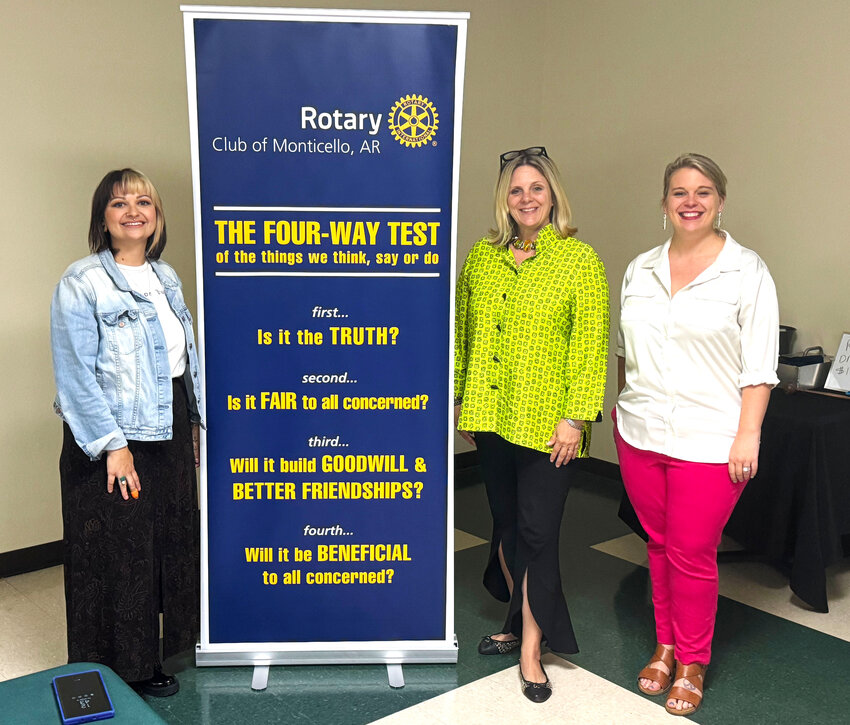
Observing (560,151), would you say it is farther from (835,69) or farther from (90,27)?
(90,27)

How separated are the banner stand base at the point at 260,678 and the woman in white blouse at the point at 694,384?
116 centimetres

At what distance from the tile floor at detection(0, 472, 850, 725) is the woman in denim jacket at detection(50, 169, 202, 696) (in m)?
0.30

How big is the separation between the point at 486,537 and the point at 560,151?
2317mm

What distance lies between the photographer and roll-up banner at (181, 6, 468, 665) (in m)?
2.43

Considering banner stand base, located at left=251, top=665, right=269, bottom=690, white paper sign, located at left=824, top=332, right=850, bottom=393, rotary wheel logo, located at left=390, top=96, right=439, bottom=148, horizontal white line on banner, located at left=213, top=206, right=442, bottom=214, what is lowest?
banner stand base, located at left=251, top=665, right=269, bottom=690

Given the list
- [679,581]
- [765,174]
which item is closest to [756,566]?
[679,581]

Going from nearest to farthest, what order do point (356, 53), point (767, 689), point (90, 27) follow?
point (356, 53), point (767, 689), point (90, 27)

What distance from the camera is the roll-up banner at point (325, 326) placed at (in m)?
2.43

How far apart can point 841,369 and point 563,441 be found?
1744mm

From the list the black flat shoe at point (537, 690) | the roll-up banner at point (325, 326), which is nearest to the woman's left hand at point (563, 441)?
the roll-up banner at point (325, 326)

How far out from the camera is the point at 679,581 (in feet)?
8.26

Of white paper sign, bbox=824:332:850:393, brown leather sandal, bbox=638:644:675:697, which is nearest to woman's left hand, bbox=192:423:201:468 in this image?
brown leather sandal, bbox=638:644:675:697

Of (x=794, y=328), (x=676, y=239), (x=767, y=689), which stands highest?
(x=676, y=239)

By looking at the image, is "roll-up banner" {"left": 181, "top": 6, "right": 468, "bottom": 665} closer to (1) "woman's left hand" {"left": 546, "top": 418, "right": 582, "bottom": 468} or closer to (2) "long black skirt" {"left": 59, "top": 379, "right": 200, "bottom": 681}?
(2) "long black skirt" {"left": 59, "top": 379, "right": 200, "bottom": 681}
